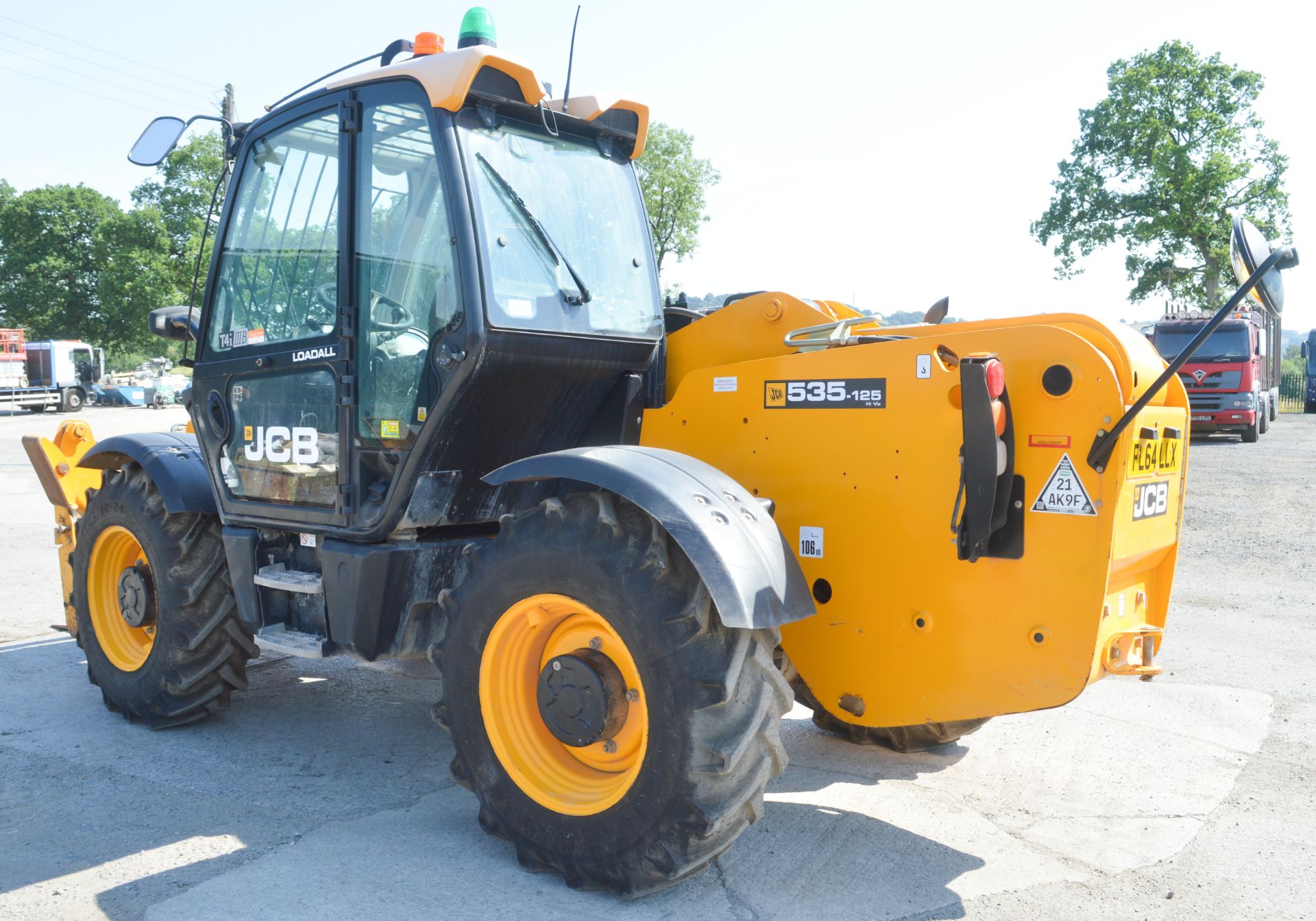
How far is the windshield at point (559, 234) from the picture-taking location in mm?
3701

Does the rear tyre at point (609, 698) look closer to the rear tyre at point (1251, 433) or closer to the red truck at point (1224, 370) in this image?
the red truck at point (1224, 370)

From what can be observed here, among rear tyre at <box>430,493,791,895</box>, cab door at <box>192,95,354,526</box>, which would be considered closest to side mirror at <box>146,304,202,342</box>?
cab door at <box>192,95,354,526</box>

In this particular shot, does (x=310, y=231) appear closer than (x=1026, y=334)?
No

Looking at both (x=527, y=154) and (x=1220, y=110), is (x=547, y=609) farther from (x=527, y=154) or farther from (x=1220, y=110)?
(x=1220, y=110)

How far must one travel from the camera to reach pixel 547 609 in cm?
335

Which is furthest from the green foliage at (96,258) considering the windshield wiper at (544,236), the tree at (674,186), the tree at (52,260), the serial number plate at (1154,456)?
the serial number plate at (1154,456)

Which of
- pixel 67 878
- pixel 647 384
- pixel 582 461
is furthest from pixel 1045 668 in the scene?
pixel 67 878

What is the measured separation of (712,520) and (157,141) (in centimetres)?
324

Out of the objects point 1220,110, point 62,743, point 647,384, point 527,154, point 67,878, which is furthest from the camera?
point 1220,110

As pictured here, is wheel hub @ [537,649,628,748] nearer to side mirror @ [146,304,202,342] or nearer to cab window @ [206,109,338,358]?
cab window @ [206,109,338,358]

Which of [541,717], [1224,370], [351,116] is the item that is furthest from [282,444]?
[1224,370]

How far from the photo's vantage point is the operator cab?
3691 mm

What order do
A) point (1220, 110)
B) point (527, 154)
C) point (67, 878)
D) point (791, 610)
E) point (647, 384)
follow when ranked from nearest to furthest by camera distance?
point (791, 610)
point (67, 878)
point (527, 154)
point (647, 384)
point (1220, 110)

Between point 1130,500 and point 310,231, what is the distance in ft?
10.4
